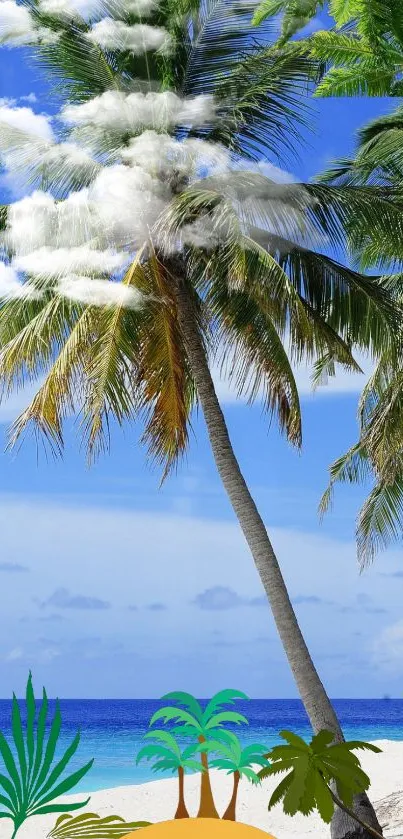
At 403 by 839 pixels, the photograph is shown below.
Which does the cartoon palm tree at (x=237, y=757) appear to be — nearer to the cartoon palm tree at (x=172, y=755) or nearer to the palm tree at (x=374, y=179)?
the cartoon palm tree at (x=172, y=755)

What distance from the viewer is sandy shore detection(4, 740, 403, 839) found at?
10664mm

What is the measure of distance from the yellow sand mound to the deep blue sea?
71.9 feet

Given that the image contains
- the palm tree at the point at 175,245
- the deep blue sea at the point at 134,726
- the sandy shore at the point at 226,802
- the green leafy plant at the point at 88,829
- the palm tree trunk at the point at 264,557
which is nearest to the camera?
the green leafy plant at the point at 88,829

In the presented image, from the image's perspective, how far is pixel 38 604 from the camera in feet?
148

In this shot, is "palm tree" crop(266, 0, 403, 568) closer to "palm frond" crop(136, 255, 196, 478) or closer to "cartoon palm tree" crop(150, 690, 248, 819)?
"palm frond" crop(136, 255, 196, 478)

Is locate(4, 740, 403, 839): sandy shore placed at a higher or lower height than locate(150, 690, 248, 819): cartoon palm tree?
lower

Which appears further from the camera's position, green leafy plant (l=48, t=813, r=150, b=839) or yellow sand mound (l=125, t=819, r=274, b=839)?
green leafy plant (l=48, t=813, r=150, b=839)

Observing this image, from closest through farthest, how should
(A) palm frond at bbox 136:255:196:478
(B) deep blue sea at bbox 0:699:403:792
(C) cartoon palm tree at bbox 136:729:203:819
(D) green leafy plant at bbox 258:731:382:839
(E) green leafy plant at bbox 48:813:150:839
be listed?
1. (D) green leafy plant at bbox 258:731:382:839
2. (E) green leafy plant at bbox 48:813:150:839
3. (C) cartoon palm tree at bbox 136:729:203:819
4. (A) palm frond at bbox 136:255:196:478
5. (B) deep blue sea at bbox 0:699:403:792

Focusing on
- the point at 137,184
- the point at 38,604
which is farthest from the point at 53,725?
the point at 38,604

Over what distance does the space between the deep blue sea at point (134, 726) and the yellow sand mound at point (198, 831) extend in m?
21.9

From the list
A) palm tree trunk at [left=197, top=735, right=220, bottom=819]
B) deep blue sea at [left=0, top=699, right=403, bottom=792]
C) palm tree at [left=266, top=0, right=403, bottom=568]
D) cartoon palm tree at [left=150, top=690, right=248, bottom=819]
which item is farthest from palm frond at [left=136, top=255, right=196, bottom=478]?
deep blue sea at [left=0, top=699, right=403, bottom=792]

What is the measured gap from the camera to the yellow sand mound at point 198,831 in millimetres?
1979

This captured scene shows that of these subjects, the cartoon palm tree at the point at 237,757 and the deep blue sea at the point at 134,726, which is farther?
the deep blue sea at the point at 134,726

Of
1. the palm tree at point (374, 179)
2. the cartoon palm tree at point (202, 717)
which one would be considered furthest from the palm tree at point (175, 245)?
the cartoon palm tree at point (202, 717)
